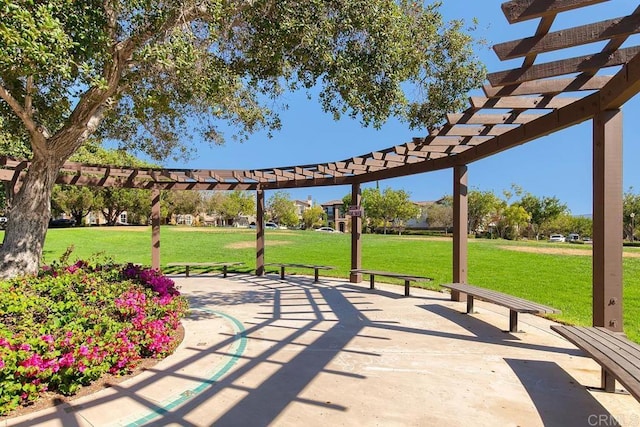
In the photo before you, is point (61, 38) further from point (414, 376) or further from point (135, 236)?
point (135, 236)

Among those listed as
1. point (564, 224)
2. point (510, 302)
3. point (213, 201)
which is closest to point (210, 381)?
point (510, 302)

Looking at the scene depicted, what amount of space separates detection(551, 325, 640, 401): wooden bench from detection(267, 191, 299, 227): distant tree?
49.5m

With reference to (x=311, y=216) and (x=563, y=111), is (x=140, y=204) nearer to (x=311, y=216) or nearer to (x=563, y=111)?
(x=311, y=216)

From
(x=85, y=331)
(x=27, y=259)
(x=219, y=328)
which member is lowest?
(x=219, y=328)

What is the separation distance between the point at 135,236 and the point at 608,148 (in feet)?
95.0

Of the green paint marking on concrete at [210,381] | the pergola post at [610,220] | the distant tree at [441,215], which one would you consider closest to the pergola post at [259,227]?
the green paint marking on concrete at [210,381]

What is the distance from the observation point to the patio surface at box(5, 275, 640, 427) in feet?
9.34

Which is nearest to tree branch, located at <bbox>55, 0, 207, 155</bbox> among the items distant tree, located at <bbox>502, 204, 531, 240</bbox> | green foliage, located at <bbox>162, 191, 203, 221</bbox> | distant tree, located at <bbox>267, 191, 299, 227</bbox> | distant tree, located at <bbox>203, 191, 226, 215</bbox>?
green foliage, located at <bbox>162, 191, 203, 221</bbox>

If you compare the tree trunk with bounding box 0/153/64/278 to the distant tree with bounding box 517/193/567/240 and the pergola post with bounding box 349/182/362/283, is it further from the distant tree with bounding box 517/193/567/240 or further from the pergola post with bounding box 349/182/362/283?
the distant tree with bounding box 517/193/567/240

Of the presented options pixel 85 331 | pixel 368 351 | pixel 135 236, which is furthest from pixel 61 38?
pixel 135 236

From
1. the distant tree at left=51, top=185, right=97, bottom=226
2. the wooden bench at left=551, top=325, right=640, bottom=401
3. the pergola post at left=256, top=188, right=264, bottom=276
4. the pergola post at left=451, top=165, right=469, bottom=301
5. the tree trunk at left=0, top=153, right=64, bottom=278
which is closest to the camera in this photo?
the wooden bench at left=551, top=325, right=640, bottom=401

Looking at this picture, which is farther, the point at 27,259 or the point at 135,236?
the point at 135,236

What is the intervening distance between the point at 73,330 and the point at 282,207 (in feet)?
162

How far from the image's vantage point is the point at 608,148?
12.3ft
